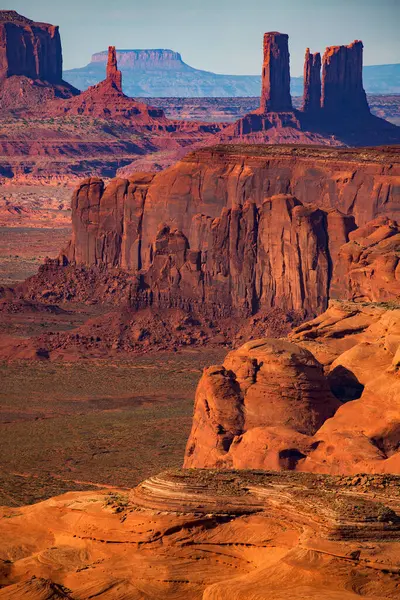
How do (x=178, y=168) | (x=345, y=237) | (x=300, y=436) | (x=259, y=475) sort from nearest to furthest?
(x=259, y=475)
(x=300, y=436)
(x=345, y=237)
(x=178, y=168)

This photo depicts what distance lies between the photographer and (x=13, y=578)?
27547 millimetres

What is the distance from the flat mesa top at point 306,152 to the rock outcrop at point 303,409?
5170 centimetres

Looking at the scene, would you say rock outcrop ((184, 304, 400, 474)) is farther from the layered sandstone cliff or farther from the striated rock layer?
the layered sandstone cliff

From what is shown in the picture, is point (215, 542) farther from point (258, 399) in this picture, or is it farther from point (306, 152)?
point (306, 152)

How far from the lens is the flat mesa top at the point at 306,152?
10131 cm

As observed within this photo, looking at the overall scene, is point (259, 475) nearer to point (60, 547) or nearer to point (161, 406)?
point (60, 547)

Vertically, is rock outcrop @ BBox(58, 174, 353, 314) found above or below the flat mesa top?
below

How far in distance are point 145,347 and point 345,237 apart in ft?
44.1

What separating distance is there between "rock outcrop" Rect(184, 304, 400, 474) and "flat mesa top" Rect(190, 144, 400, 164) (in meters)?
51.7

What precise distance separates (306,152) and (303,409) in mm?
62484

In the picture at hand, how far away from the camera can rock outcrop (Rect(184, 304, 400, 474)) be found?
40.9 m

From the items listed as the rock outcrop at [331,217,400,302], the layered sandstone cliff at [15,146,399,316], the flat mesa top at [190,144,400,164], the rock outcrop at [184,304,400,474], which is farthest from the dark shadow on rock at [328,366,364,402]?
the flat mesa top at [190,144,400,164]

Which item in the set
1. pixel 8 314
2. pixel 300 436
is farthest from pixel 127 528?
pixel 8 314

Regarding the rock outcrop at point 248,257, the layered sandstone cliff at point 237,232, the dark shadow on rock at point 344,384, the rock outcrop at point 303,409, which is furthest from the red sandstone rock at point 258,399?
the rock outcrop at point 248,257
